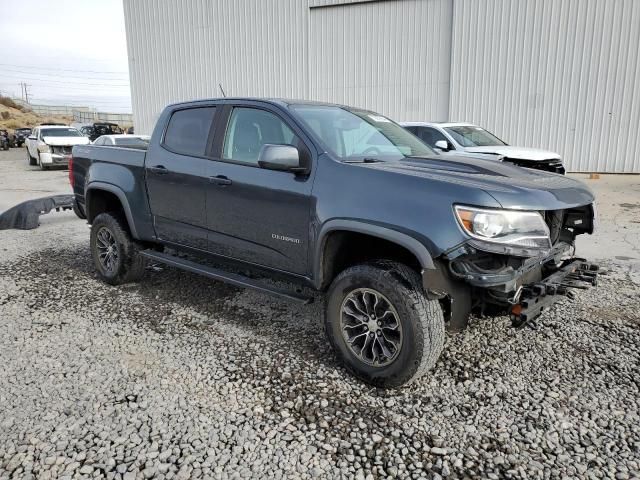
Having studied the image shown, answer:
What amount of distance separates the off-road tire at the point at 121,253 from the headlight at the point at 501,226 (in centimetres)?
352

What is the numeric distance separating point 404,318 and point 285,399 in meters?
0.89

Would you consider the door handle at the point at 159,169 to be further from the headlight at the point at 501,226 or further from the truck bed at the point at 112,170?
the headlight at the point at 501,226

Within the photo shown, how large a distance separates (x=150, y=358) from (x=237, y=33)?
763 inches

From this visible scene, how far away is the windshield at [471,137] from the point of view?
35.0 ft

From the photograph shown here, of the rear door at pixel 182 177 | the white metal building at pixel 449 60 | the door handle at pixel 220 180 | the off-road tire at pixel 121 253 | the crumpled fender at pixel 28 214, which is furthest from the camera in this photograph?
the white metal building at pixel 449 60

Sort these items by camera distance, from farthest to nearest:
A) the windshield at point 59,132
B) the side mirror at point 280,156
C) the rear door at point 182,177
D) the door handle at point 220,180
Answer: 1. the windshield at point 59,132
2. the rear door at point 182,177
3. the door handle at point 220,180
4. the side mirror at point 280,156

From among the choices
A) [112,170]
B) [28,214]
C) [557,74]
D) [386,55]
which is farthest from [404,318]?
[386,55]

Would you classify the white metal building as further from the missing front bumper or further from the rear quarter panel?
the missing front bumper

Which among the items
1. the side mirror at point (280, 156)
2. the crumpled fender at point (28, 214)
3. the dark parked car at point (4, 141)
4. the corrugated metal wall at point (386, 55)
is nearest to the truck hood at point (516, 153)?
the corrugated metal wall at point (386, 55)

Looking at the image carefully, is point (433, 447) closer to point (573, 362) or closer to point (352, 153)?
point (573, 362)

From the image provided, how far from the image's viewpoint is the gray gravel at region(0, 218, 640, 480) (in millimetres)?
2500

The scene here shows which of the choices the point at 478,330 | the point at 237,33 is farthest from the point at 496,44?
the point at 478,330

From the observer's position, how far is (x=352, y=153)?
358cm

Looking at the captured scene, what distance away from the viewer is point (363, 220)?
3.10 meters
